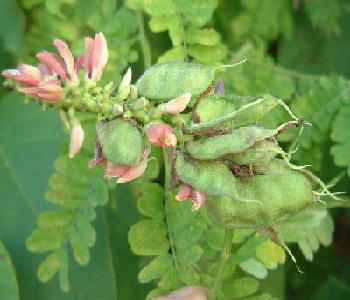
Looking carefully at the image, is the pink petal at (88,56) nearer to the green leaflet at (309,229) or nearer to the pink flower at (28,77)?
the pink flower at (28,77)

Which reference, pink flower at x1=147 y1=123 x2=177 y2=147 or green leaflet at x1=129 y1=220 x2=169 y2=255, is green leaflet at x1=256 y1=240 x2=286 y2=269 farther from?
pink flower at x1=147 y1=123 x2=177 y2=147

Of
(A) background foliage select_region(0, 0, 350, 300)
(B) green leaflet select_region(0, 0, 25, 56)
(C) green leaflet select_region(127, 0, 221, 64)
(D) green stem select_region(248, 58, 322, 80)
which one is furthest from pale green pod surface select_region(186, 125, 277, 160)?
(B) green leaflet select_region(0, 0, 25, 56)

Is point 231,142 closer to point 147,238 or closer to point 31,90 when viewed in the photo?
point 31,90

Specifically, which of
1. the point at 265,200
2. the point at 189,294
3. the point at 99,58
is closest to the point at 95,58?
the point at 99,58

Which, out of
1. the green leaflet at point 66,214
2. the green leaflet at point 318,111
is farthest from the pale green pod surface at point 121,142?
the green leaflet at point 318,111

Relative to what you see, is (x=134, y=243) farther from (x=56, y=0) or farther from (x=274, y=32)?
(x=274, y=32)

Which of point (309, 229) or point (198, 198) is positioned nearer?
point (198, 198)
